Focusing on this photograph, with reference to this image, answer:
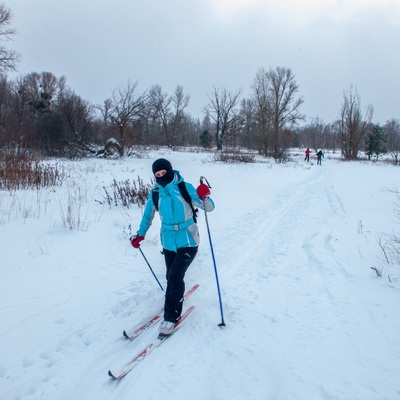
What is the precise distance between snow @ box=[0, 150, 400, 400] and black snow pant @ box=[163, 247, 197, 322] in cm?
25

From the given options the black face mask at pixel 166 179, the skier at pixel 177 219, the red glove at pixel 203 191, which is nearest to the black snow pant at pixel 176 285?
the skier at pixel 177 219

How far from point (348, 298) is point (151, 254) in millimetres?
3480

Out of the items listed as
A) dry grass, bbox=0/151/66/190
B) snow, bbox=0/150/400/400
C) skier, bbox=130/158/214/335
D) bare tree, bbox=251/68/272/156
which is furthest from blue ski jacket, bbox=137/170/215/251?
bare tree, bbox=251/68/272/156

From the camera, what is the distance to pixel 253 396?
7.68 feet

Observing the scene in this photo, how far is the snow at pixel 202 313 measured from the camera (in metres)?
2.51

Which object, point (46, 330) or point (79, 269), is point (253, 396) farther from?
point (79, 269)

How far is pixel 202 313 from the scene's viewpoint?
3.62 meters

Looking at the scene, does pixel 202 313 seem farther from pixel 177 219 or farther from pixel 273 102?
pixel 273 102

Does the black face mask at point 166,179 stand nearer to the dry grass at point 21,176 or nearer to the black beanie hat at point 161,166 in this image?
the black beanie hat at point 161,166

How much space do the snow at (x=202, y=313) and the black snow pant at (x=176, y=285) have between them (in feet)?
0.81

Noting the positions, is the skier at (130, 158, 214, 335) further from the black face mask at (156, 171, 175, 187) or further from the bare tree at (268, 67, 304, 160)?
the bare tree at (268, 67, 304, 160)

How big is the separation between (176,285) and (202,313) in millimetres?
618

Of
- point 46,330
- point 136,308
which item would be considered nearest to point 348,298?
point 136,308

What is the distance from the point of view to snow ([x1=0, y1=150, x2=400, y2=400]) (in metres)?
2.51
